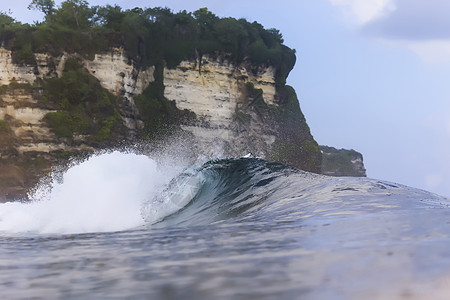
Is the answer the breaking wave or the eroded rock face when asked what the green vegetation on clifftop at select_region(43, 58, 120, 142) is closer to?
the eroded rock face

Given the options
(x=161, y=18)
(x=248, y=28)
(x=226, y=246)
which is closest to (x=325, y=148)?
(x=248, y=28)

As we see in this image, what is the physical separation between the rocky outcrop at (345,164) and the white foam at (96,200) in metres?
53.4

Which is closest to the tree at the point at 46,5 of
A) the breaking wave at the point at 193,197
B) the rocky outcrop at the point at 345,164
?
the breaking wave at the point at 193,197

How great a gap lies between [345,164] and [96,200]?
2278 inches

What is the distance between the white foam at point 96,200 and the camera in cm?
793

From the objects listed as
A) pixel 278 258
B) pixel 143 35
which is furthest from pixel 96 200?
pixel 143 35

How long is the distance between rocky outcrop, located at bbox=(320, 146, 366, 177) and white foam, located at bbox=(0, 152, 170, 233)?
5335cm

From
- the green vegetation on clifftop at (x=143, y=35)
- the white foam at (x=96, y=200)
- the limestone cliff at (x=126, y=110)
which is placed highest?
the green vegetation on clifftop at (x=143, y=35)

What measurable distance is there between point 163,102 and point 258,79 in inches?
302

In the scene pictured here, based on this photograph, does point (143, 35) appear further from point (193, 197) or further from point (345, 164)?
point (345, 164)

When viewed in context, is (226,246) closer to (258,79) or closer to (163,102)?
(163,102)

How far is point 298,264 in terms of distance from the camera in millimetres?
1907

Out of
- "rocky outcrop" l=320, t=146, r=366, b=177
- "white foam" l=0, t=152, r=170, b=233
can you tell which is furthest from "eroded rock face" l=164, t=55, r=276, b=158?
"rocky outcrop" l=320, t=146, r=366, b=177

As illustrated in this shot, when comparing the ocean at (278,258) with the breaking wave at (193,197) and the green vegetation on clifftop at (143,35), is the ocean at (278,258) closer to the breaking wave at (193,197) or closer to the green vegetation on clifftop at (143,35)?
the breaking wave at (193,197)
